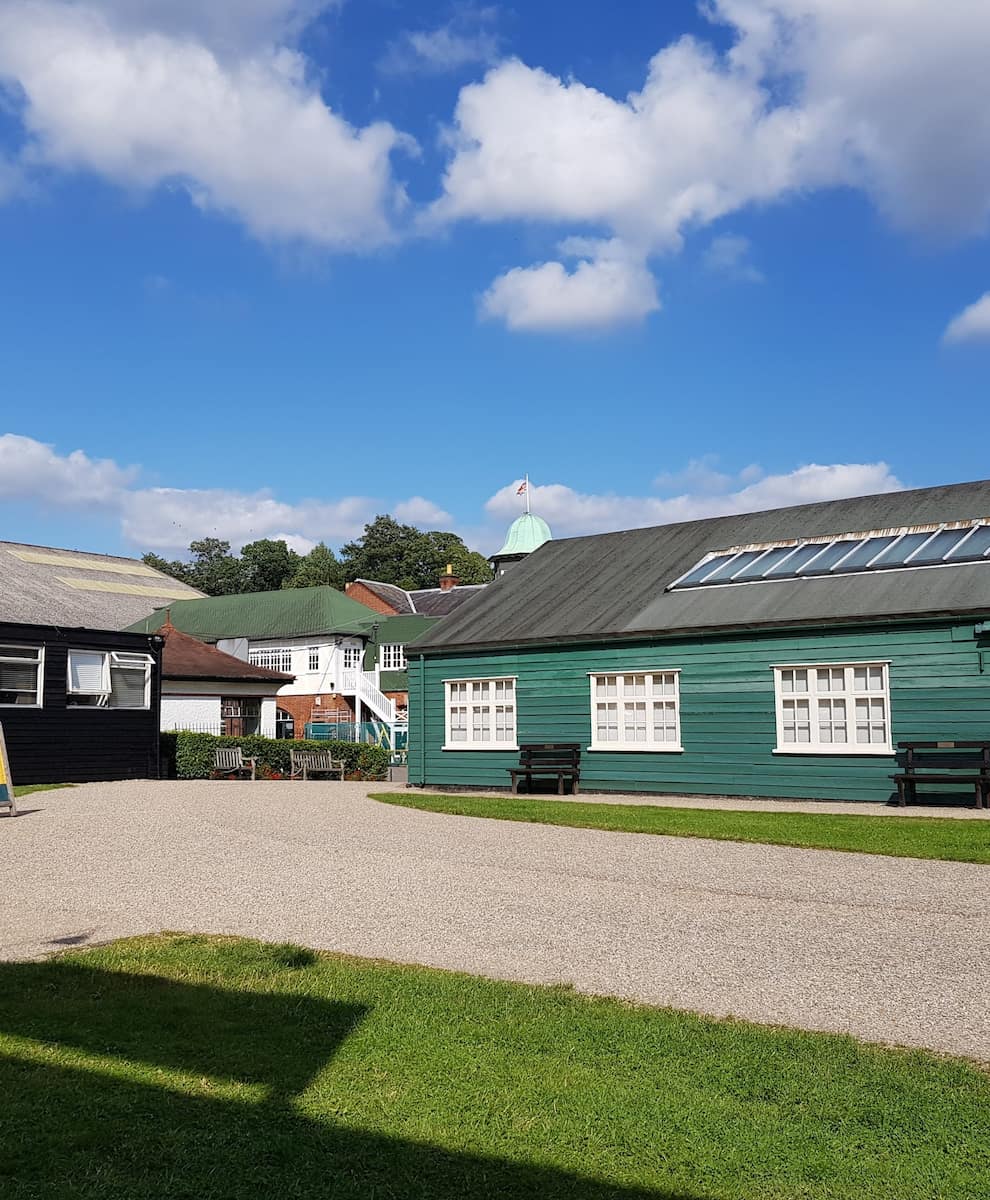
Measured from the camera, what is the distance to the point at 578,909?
30.4 ft

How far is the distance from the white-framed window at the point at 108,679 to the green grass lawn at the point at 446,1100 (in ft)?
66.1

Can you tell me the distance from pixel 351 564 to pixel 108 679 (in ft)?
215

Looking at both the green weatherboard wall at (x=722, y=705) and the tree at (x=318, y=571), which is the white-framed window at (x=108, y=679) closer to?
the green weatherboard wall at (x=722, y=705)

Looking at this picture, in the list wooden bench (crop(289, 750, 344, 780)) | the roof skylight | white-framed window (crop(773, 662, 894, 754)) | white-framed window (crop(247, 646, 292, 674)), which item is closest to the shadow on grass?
white-framed window (crop(773, 662, 894, 754))

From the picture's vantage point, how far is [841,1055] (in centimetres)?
528

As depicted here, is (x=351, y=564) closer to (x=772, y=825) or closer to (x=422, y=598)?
(x=422, y=598)

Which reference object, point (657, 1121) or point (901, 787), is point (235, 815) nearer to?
point (901, 787)

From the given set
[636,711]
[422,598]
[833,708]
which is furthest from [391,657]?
[833,708]

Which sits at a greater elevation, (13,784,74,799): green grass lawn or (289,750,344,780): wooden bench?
(289,750,344,780): wooden bench

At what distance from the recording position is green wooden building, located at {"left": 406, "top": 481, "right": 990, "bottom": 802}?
18641 millimetres

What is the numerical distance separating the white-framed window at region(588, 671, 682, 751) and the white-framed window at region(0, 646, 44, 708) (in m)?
12.0

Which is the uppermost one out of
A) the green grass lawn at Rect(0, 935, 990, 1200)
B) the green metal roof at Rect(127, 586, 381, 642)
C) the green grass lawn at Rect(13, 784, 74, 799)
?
the green metal roof at Rect(127, 586, 381, 642)

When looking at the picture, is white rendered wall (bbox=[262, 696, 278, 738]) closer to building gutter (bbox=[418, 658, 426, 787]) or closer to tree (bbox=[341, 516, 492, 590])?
building gutter (bbox=[418, 658, 426, 787])

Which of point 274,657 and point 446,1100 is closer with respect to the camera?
point 446,1100
